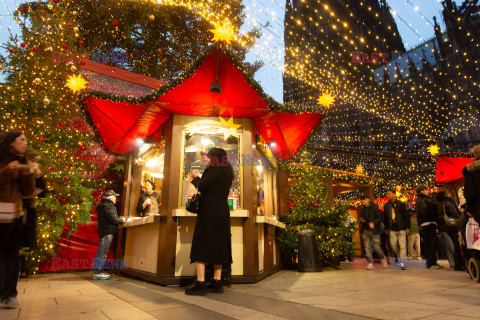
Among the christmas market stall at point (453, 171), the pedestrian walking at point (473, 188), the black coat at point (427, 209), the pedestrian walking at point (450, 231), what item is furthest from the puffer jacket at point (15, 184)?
the christmas market stall at point (453, 171)

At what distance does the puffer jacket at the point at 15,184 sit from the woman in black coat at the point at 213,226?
194 centimetres

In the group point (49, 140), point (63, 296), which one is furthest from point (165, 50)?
point (63, 296)

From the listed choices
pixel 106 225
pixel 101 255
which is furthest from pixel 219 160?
pixel 101 255

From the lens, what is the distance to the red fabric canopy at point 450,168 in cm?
1065

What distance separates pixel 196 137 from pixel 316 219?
4.12 m

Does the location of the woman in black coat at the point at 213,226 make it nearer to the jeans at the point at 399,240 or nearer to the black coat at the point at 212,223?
the black coat at the point at 212,223

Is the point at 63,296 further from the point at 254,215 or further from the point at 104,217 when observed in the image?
the point at 254,215

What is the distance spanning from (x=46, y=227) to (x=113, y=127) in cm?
246

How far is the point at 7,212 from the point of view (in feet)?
9.30

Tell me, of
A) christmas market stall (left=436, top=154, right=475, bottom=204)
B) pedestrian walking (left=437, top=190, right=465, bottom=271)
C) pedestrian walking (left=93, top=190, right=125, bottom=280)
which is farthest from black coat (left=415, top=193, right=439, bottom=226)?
pedestrian walking (left=93, top=190, right=125, bottom=280)

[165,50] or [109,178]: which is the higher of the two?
[165,50]

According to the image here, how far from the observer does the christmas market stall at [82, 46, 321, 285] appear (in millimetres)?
4816

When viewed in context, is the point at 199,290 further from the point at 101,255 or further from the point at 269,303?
the point at 101,255

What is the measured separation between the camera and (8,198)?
2.90 m
